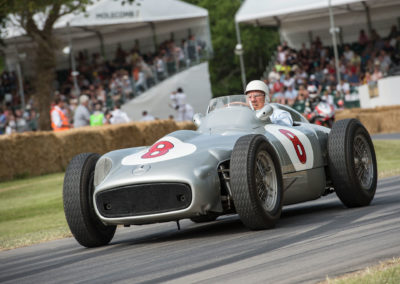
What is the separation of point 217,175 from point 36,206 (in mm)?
8624

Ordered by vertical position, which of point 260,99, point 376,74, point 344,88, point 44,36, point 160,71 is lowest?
point 344,88

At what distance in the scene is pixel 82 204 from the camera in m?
7.39

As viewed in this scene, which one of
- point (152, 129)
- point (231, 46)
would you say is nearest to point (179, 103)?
point (152, 129)

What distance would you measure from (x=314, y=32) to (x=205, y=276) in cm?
3610

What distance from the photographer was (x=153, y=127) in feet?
82.4

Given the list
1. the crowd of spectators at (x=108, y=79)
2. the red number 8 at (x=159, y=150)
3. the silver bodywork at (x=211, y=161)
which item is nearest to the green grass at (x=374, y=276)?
the silver bodywork at (x=211, y=161)

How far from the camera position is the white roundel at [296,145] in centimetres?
807

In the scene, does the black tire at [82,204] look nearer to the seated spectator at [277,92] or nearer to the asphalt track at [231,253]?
the asphalt track at [231,253]

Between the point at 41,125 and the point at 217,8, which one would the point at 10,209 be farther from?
the point at 217,8

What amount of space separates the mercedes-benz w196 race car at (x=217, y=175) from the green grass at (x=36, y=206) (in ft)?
6.20

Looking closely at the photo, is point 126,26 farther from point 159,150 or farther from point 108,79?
point 159,150

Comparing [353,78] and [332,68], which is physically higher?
[332,68]

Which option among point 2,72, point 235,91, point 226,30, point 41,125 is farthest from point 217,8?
point 41,125

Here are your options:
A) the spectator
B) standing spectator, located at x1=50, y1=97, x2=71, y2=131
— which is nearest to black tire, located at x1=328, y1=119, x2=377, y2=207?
standing spectator, located at x1=50, y1=97, x2=71, y2=131
